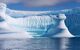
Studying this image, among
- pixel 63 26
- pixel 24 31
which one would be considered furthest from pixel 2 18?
pixel 63 26

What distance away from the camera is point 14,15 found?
1591cm

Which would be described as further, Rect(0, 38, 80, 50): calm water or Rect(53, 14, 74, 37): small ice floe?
Rect(53, 14, 74, 37): small ice floe

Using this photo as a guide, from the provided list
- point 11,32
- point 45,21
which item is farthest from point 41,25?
point 11,32

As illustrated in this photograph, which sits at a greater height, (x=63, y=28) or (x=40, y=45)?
(x=63, y=28)

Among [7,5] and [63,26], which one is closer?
[7,5]

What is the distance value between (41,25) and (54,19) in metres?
0.67

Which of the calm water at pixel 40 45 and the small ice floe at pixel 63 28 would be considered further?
the small ice floe at pixel 63 28

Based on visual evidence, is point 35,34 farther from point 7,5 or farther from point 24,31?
point 7,5

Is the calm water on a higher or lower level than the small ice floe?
lower

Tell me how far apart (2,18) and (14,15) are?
56 cm

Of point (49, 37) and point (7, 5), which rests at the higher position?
point (7, 5)

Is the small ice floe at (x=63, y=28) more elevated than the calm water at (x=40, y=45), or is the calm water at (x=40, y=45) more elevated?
the small ice floe at (x=63, y=28)

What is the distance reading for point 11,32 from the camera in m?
15.9

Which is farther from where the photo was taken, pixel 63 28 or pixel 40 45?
pixel 63 28
